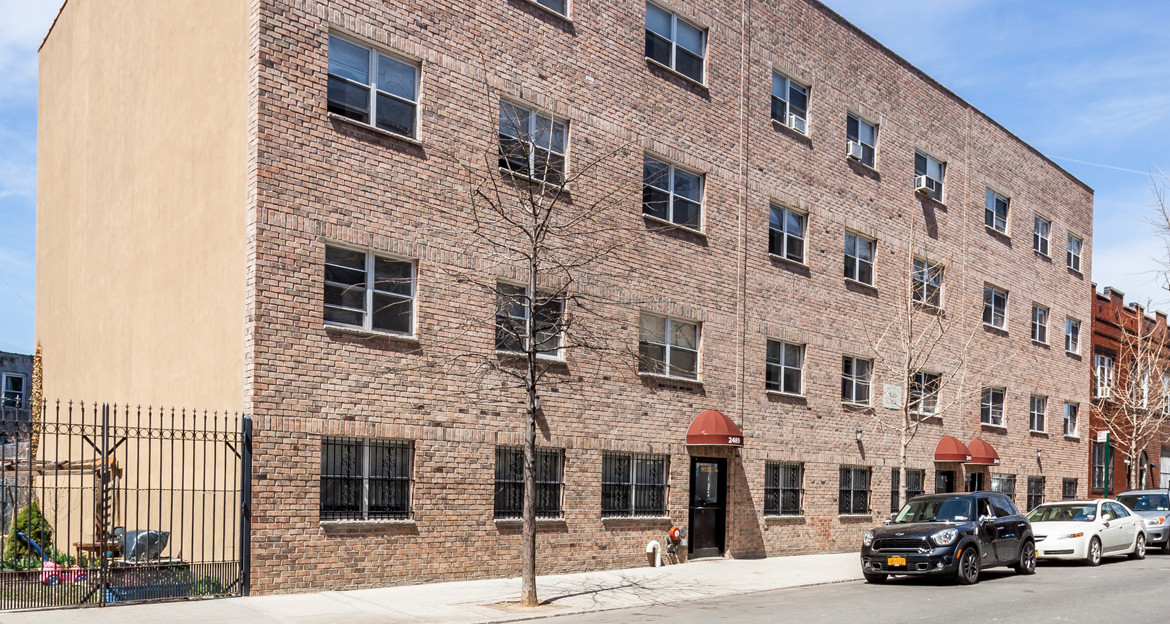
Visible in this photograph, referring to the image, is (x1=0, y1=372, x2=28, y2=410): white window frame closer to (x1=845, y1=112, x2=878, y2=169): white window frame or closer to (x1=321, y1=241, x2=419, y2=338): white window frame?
(x1=321, y1=241, x2=419, y2=338): white window frame

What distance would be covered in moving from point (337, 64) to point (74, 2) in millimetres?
12418

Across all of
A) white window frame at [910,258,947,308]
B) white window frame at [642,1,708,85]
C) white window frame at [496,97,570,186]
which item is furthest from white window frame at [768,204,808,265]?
white window frame at [496,97,570,186]

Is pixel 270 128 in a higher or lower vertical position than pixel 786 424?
higher

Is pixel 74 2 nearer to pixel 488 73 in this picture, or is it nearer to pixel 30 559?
A: pixel 488 73

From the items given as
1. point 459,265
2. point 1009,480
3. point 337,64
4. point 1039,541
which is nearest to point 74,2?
point 337,64

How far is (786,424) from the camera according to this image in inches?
918

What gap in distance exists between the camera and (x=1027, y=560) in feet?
61.9

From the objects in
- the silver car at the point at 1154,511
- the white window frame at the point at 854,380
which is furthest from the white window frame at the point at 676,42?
the silver car at the point at 1154,511

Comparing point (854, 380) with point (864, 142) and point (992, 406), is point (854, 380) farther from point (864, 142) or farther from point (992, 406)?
point (992, 406)

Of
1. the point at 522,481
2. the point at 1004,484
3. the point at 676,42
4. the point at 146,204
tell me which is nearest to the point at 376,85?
the point at 146,204

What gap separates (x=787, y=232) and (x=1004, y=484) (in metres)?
13.7

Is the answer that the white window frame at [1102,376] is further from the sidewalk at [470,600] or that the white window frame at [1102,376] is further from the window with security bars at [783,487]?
the sidewalk at [470,600]

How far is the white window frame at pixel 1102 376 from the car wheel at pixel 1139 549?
649 inches

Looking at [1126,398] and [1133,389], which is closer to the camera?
[1133,389]
